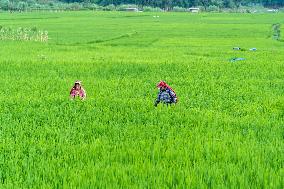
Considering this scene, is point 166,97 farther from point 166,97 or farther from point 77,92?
point 77,92

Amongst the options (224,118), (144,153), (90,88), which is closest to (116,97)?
(90,88)

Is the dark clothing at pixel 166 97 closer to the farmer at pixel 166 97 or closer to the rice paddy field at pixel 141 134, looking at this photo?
the farmer at pixel 166 97

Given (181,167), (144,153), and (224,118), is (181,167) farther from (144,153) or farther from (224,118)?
(224,118)

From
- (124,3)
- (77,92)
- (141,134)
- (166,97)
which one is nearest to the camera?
(141,134)

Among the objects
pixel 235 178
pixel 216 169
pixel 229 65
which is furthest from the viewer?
pixel 229 65

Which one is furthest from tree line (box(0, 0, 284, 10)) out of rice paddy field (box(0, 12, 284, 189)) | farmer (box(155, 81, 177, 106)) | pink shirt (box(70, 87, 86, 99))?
farmer (box(155, 81, 177, 106))

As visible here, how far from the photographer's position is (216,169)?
14.7 feet

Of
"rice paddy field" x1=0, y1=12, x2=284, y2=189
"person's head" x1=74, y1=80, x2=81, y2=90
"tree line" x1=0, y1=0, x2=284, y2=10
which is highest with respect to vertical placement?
"tree line" x1=0, y1=0, x2=284, y2=10

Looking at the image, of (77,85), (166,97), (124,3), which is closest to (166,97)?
(166,97)

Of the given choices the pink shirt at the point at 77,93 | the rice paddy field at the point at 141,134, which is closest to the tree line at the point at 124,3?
the rice paddy field at the point at 141,134

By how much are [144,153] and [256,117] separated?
2.75 m

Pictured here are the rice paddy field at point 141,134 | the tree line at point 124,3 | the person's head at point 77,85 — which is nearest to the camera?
the rice paddy field at point 141,134

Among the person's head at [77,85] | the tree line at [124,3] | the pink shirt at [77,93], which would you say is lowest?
the pink shirt at [77,93]

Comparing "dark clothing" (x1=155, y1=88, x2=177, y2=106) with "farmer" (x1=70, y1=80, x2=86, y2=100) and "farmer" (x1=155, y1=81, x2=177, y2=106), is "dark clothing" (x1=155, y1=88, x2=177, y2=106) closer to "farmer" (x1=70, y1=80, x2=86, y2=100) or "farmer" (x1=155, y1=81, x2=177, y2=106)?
"farmer" (x1=155, y1=81, x2=177, y2=106)
